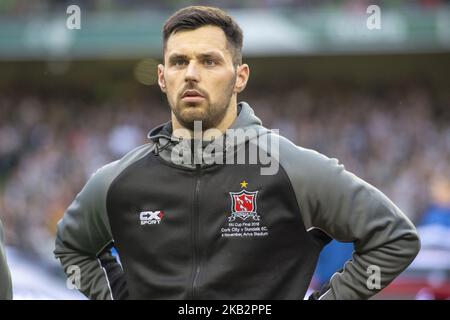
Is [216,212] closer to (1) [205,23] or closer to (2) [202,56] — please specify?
(2) [202,56]

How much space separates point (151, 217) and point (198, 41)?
2.39 feet

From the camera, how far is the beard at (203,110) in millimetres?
3643

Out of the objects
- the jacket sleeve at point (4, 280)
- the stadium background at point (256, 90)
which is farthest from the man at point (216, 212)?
the stadium background at point (256, 90)

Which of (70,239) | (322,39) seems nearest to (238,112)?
(70,239)

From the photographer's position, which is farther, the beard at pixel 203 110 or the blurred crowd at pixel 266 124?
the blurred crowd at pixel 266 124

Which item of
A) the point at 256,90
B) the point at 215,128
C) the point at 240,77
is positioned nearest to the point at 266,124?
the point at 256,90

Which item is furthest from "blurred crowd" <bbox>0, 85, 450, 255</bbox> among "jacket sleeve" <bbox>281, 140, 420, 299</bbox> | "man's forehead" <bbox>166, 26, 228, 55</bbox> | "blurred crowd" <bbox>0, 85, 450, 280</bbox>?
"jacket sleeve" <bbox>281, 140, 420, 299</bbox>

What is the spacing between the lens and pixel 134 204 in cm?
369

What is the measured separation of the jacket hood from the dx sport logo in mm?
218

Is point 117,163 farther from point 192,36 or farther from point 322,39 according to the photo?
point 322,39

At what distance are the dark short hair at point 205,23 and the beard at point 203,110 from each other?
0.17 m

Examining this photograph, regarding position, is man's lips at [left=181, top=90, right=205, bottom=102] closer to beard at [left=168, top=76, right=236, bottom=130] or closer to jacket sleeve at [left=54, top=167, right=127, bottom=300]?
beard at [left=168, top=76, right=236, bottom=130]

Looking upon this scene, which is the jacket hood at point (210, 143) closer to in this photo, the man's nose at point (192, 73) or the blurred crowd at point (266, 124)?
the man's nose at point (192, 73)

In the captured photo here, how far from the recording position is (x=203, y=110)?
3646 millimetres
